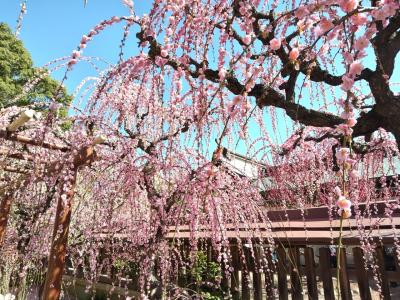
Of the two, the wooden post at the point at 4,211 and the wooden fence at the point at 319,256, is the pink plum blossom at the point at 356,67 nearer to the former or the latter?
the wooden fence at the point at 319,256

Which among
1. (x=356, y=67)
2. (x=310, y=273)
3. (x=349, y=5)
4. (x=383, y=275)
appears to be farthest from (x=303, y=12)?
(x=310, y=273)

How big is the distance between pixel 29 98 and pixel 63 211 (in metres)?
11.8

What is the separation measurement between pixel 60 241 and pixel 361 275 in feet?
9.11

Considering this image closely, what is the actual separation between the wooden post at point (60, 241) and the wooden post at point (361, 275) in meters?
2.65

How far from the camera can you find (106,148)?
3.64 meters

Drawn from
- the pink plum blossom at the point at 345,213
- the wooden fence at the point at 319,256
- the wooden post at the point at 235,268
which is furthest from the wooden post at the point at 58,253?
the pink plum blossom at the point at 345,213

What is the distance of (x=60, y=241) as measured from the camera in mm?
3041

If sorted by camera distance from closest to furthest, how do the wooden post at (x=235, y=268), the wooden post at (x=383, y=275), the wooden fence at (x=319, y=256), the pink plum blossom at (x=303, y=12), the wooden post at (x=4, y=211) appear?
1. the pink plum blossom at (x=303, y=12)
2. the wooden fence at (x=319, y=256)
3. the wooden post at (x=383, y=275)
4. the wooden post at (x=235, y=268)
5. the wooden post at (x=4, y=211)

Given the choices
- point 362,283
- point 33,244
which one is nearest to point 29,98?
point 33,244

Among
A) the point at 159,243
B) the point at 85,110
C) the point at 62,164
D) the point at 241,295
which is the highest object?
the point at 85,110

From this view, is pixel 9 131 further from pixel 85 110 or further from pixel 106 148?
pixel 106 148

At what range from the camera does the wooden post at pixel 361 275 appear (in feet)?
10.5

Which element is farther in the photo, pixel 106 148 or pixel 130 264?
pixel 130 264

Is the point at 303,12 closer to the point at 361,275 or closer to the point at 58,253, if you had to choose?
the point at 58,253
